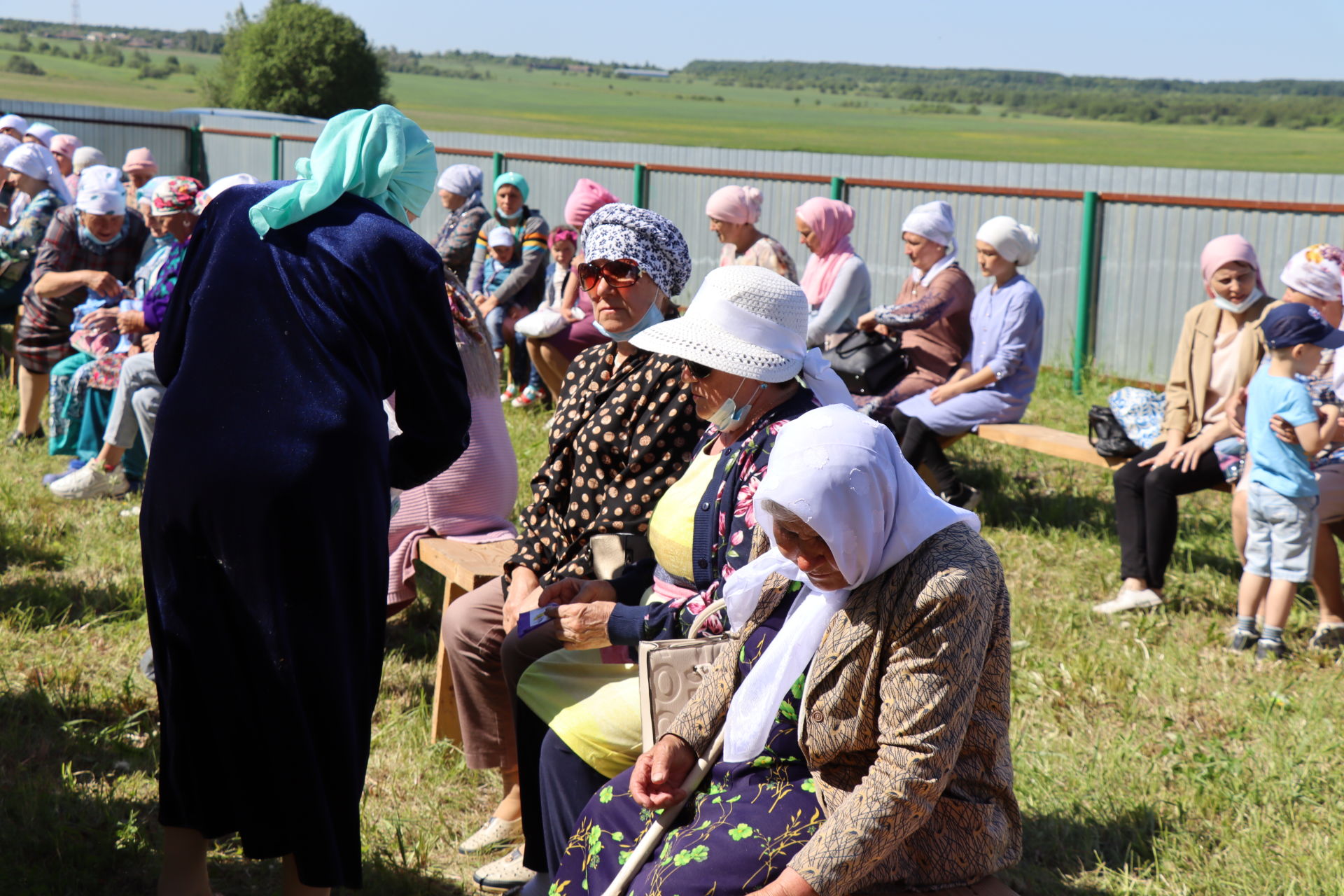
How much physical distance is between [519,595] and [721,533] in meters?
0.81

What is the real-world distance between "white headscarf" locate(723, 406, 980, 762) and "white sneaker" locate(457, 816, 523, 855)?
1.30m

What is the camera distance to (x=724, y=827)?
2.25 metres

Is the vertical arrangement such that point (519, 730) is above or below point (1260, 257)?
below

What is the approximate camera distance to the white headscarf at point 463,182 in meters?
9.43

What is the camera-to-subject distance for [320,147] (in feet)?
8.19

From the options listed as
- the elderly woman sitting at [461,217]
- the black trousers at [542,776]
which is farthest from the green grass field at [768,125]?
the black trousers at [542,776]

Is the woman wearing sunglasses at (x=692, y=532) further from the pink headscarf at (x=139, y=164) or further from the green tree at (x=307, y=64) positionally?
the green tree at (x=307, y=64)

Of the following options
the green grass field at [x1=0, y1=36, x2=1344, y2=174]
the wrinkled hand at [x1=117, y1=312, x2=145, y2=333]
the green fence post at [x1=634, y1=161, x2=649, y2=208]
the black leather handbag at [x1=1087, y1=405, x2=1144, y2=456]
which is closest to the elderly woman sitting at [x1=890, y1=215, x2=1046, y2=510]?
the black leather handbag at [x1=1087, y1=405, x2=1144, y2=456]

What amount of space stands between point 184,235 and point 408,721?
284 cm

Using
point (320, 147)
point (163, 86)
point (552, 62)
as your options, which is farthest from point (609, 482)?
point (552, 62)

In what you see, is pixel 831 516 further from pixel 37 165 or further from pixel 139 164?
pixel 139 164

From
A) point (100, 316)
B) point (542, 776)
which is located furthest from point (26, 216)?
point (542, 776)

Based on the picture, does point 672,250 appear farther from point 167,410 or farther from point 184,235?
point 184,235

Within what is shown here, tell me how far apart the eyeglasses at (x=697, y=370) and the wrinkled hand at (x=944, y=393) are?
401cm
